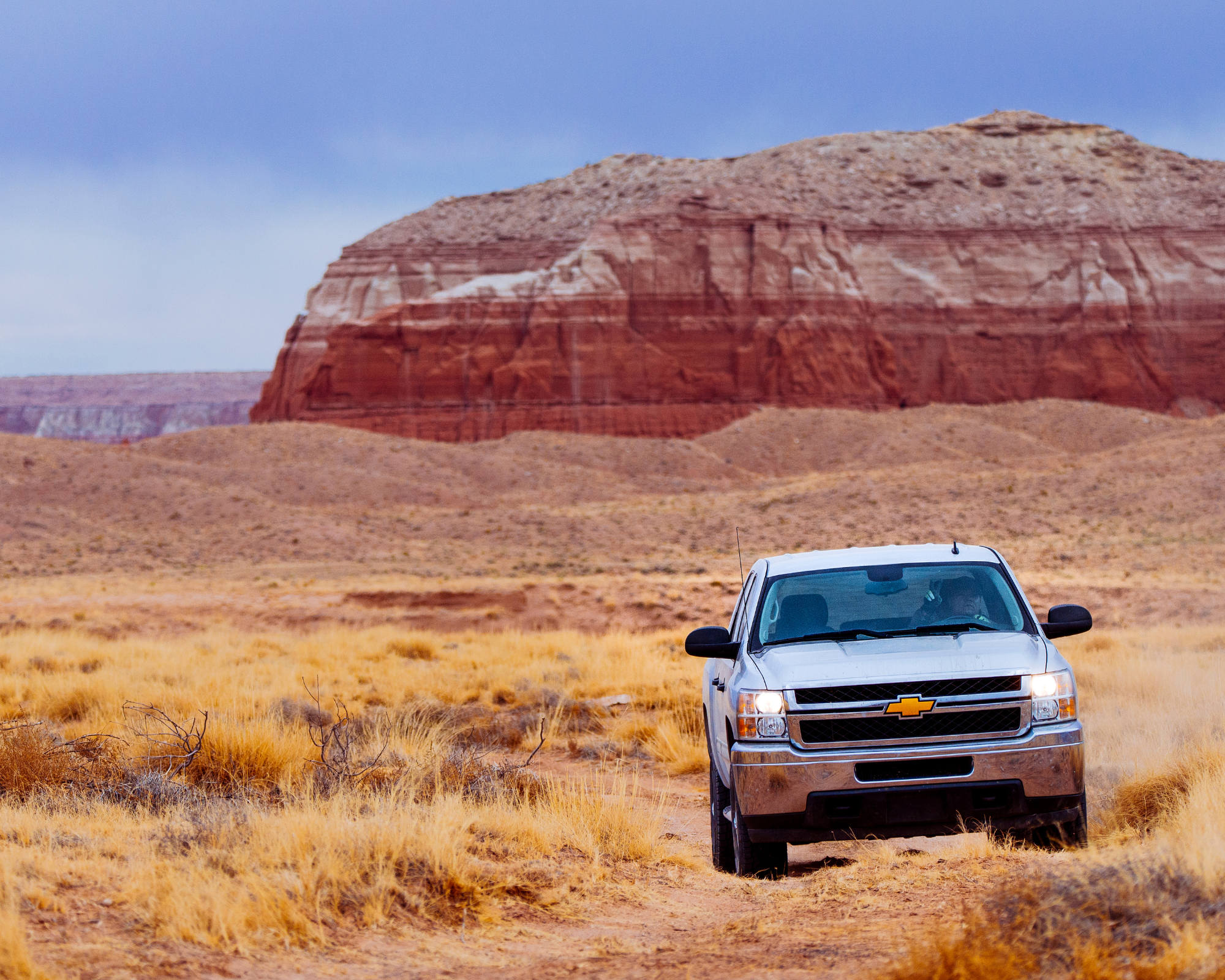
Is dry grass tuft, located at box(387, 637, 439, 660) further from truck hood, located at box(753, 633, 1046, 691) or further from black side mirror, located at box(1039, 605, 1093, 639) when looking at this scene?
black side mirror, located at box(1039, 605, 1093, 639)

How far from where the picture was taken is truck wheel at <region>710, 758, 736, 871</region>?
6949 millimetres

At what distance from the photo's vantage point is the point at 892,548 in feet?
24.6

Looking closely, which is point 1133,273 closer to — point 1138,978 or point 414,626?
point 414,626

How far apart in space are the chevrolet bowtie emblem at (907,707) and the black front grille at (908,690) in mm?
35

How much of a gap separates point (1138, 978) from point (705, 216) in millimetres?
82630

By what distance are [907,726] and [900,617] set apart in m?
1.57

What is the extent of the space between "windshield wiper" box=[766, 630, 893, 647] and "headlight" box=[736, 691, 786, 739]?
719 mm

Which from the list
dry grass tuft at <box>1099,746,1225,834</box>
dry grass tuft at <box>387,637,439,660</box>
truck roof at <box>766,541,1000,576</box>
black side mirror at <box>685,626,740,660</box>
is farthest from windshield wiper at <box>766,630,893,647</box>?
dry grass tuft at <box>387,637,439,660</box>

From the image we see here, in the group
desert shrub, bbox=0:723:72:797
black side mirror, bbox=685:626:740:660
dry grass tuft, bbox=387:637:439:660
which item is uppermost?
black side mirror, bbox=685:626:740:660

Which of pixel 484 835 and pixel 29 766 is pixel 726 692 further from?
pixel 29 766

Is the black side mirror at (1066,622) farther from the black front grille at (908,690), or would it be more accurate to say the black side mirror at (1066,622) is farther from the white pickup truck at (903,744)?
the black front grille at (908,690)

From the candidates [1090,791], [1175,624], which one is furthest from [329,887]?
[1175,624]

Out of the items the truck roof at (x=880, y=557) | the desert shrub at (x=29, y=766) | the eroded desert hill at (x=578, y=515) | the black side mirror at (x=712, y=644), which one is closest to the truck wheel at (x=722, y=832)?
the black side mirror at (x=712, y=644)

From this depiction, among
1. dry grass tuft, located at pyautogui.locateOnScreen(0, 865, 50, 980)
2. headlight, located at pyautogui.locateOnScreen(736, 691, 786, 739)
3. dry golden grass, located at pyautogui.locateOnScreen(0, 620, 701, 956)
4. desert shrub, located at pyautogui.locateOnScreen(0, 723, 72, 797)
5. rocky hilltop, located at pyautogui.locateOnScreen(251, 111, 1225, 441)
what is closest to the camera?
dry grass tuft, located at pyautogui.locateOnScreen(0, 865, 50, 980)
